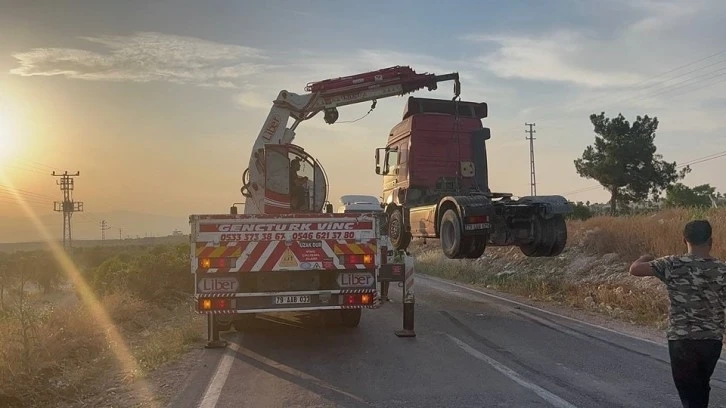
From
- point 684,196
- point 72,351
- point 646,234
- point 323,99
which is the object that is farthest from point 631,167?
point 72,351

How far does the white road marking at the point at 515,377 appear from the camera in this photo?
5567mm

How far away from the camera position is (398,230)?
15.2 m

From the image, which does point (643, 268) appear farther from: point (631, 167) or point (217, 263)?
point (631, 167)

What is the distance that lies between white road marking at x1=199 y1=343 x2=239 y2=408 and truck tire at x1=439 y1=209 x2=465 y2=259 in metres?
5.21

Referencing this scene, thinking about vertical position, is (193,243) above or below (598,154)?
below

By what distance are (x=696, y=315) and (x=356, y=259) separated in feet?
15.8

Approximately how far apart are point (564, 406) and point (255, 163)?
7.89 meters

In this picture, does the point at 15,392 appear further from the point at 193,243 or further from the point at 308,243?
the point at 308,243

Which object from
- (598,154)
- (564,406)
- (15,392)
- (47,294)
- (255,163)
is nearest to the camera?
(564,406)

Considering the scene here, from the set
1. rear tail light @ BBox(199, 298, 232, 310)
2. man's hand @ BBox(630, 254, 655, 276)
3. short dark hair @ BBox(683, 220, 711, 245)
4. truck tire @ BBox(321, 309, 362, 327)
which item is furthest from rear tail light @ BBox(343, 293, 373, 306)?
short dark hair @ BBox(683, 220, 711, 245)

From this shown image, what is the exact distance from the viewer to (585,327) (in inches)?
392

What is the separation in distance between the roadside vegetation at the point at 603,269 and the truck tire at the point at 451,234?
3107 millimetres

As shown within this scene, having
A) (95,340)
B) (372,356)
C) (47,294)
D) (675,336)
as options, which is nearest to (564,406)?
(675,336)

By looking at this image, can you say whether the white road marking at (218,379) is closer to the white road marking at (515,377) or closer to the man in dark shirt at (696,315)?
the white road marking at (515,377)
